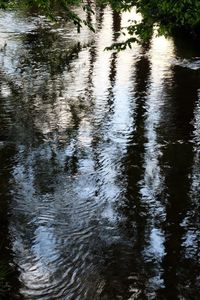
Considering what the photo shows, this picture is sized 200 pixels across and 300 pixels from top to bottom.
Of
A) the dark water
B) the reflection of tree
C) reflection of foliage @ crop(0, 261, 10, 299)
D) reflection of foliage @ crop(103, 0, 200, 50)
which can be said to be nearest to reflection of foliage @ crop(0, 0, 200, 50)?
reflection of foliage @ crop(103, 0, 200, 50)

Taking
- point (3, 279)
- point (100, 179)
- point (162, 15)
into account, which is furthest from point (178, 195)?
point (3, 279)

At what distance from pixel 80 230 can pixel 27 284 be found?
6.64 feet

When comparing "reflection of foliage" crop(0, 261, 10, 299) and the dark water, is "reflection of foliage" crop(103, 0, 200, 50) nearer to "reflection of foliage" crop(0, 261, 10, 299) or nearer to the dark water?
the dark water

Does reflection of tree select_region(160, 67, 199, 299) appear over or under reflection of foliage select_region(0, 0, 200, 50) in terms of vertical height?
under

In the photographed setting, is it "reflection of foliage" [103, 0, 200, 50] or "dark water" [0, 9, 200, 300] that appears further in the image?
"reflection of foliage" [103, 0, 200, 50]

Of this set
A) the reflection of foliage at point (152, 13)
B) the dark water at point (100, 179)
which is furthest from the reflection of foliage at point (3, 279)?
the reflection of foliage at point (152, 13)

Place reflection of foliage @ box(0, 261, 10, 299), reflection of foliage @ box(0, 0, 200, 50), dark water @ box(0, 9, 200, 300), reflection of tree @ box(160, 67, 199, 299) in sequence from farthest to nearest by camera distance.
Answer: reflection of foliage @ box(0, 0, 200, 50)
dark water @ box(0, 9, 200, 300)
reflection of tree @ box(160, 67, 199, 299)
reflection of foliage @ box(0, 261, 10, 299)

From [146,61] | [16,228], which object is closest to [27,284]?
[16,228]

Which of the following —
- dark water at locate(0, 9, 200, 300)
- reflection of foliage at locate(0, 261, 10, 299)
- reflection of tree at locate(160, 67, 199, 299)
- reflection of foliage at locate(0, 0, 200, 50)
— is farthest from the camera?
reflection of foliage at locate(0, 0, 200, 50)

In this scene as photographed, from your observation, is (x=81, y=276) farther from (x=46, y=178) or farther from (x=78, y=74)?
(x=78, y=74)

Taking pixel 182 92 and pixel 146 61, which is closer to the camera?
pixel 182 92

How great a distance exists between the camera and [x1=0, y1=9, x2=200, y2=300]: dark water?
8.17 m

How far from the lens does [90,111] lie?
1647cm

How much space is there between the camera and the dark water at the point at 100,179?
817cm
